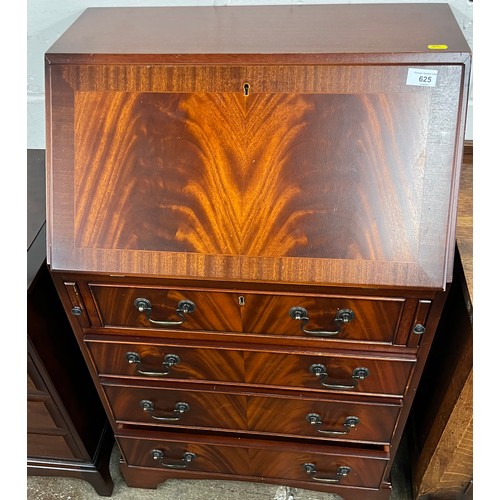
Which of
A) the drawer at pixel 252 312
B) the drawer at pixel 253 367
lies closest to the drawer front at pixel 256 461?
the drawer at pixel 253 367

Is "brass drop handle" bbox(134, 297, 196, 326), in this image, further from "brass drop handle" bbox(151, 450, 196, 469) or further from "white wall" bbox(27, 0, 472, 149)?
"white wall" bbox(27, 0, 472, 149)

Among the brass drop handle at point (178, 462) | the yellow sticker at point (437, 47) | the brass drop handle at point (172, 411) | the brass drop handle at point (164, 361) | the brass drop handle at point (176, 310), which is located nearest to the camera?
the yellow sticker at point (437, 47)

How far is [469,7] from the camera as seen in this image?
41.9 inches

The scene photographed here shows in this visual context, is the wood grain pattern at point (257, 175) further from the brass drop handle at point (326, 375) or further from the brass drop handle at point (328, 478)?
the brass drop handle at point (328, 478)

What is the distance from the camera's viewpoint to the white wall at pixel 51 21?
1.08 m

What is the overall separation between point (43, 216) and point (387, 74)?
73 cm

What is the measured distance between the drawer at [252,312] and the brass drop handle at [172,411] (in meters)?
0.25

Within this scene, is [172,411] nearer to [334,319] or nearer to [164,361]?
[164,361]

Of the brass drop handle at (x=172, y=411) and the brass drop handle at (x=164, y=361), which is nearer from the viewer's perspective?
the brass drop handle at (x=164, y=361)

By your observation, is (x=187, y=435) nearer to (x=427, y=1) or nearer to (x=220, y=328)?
(x=220, y=328)

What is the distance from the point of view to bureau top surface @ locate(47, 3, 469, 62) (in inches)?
33.3

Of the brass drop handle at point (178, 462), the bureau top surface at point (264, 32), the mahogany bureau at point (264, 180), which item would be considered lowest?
the brass drop handle at point (178, 462)

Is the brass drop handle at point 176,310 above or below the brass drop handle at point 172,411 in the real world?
above

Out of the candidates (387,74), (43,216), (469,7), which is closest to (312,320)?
(387,74)
